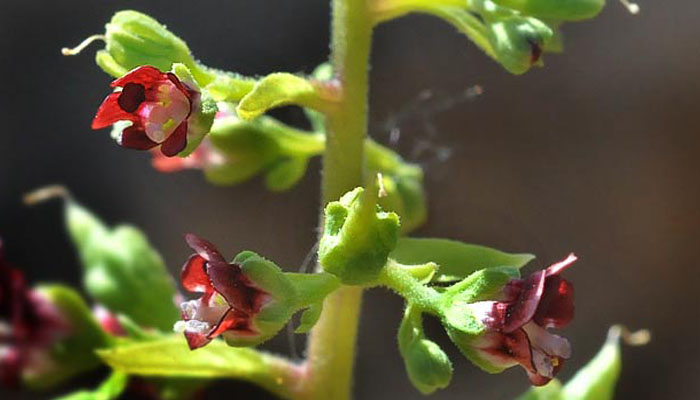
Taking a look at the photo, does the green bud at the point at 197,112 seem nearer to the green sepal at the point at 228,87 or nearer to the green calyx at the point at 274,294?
the green sepal at the point at 228,87

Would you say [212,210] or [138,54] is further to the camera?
[212,210]

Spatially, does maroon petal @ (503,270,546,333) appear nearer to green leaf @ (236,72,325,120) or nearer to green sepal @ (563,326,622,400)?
green leaf @ (236,72,325,120)

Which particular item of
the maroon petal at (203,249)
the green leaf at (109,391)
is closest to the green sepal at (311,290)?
the maroon petal at (203,249)

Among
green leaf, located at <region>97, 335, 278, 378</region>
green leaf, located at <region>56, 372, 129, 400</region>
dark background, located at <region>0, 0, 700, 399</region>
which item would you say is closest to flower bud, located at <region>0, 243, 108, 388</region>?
green leaf, located at <region>56, 372, 129, 400</region>

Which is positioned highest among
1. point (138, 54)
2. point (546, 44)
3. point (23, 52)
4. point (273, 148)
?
point (138, 54)

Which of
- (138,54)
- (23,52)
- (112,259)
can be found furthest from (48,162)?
(138,54)

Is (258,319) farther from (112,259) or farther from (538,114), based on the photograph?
(538,114)

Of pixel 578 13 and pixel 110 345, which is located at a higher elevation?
pixel 578 13

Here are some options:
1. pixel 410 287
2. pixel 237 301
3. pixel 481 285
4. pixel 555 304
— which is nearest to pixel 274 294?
pixel 237 301
